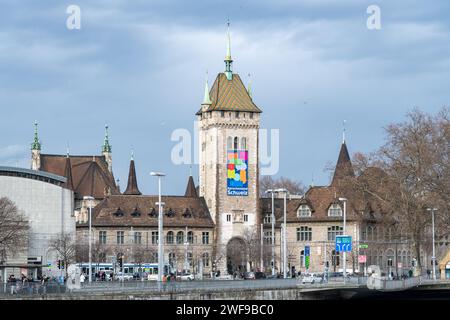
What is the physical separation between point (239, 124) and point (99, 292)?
89.8m

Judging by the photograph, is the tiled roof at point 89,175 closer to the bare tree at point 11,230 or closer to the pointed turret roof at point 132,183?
the pointed turret roof at point 132,183

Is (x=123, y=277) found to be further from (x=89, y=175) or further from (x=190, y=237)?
(x=89, y=175)

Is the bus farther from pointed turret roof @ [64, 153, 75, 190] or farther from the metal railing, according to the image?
the metal railing

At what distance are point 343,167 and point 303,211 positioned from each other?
12140mm

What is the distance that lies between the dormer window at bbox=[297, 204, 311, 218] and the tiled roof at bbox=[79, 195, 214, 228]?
407 inches

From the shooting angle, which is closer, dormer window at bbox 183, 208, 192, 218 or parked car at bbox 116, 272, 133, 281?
parked car at bbox 116, 272, 133, 281

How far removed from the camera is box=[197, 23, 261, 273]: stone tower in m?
172

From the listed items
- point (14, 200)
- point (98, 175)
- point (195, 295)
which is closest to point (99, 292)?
point (195, 295)

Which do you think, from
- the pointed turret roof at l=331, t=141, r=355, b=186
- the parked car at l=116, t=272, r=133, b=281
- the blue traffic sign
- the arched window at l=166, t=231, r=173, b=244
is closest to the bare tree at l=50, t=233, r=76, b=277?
the parked car at l=116, t=272, r=133, b=281

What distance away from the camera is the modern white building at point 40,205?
162875 mm

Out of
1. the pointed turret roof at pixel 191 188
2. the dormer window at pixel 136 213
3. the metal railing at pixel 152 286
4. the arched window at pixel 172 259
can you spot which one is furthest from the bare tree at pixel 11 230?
the metal railing at pixel 152 286

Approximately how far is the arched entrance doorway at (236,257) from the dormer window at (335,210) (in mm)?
10809

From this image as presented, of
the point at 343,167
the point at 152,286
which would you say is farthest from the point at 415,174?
the point at 152,286

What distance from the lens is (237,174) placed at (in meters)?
172
